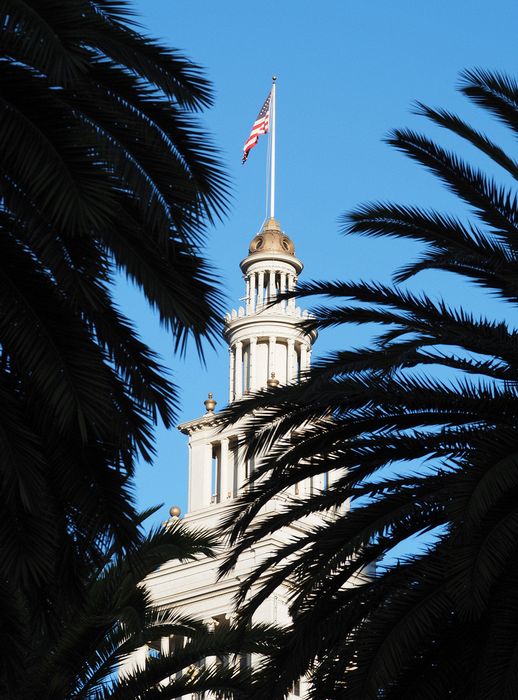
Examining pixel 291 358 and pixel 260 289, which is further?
pixel 260 289

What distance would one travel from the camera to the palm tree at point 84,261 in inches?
574

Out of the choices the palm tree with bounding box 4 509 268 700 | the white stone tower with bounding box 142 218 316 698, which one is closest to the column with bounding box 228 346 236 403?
the white stone tower with bounding box 142 218 316 698

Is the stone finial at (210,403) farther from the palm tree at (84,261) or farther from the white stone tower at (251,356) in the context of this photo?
the palm tree at (84,261)

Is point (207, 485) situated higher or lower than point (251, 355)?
lower

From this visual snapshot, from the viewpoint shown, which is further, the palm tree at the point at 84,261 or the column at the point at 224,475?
the column at the point at 224,475

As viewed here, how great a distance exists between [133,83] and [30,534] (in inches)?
173

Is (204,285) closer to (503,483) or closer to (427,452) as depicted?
(503,483)

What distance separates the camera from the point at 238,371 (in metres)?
65.4

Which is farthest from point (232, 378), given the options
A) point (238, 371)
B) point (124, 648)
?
point (124, 648)

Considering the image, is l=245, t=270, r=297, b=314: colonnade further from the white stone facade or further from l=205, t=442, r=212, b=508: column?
l=205, t=442, r=212, b=508: column

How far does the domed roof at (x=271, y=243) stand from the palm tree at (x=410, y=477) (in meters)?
43.5

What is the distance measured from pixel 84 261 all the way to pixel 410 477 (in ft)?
20.0

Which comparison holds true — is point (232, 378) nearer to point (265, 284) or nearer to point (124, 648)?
point (265, 284)

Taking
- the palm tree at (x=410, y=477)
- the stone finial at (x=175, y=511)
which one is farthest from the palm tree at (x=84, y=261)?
the stone finial at (x=175, y=511)
